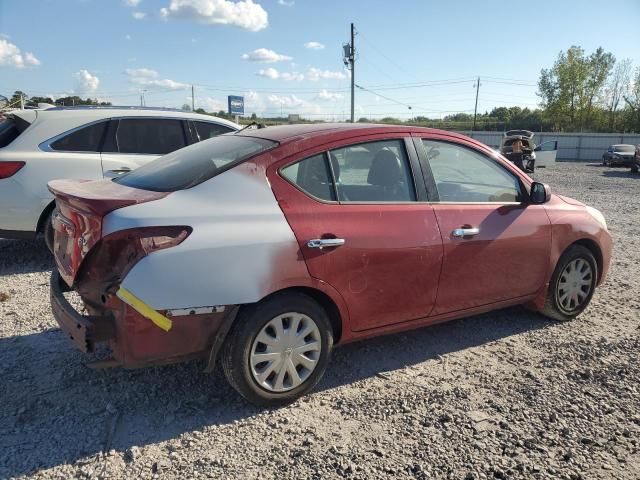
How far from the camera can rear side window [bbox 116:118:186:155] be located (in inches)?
242

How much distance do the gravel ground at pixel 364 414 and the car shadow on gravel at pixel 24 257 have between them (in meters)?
1.69

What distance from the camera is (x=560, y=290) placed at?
4.47 m

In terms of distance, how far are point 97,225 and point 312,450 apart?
1634 millimetres

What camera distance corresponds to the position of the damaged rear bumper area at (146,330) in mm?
2643

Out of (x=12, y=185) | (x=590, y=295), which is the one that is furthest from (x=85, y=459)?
(x=590, y=295)

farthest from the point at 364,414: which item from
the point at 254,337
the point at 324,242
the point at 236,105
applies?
the point at 236,105

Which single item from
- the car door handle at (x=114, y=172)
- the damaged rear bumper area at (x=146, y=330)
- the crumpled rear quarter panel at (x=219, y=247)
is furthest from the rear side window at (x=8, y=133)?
the crumpled rear quarter panel at (x=219, y=247)

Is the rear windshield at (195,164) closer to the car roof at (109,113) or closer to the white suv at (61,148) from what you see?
the white suv at (61,148)

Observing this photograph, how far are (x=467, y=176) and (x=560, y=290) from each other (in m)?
1.40

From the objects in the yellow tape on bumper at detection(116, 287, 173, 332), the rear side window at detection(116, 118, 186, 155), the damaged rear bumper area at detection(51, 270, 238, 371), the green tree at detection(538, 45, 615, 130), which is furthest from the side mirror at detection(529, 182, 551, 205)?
the green tree at detection(538, 45, 615, 130)

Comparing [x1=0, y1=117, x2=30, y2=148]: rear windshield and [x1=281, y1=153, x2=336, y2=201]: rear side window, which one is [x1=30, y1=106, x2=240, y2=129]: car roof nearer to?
[x1=0, y1=117, x2=30, y2=148]: rear windshield

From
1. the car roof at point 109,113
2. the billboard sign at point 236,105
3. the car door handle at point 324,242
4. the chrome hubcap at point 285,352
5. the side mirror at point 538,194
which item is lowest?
the chrome hubcap at point 285,352

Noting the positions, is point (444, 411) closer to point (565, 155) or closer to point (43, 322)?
point (43, 322)

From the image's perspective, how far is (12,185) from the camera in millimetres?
5398
